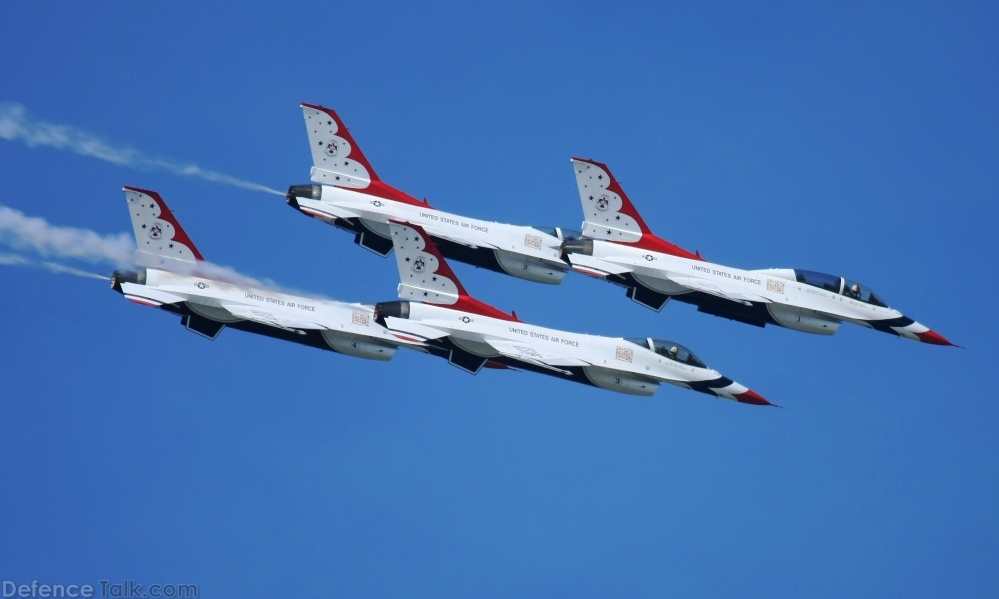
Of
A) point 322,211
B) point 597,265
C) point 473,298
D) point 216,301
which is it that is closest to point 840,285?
point 597,265

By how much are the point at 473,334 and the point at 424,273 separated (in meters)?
2.84

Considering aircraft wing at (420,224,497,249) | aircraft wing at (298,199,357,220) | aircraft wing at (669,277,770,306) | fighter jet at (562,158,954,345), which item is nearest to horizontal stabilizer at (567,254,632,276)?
fighter jet at (562,158,954,345)

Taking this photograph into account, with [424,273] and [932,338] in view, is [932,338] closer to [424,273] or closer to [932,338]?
[932,338]

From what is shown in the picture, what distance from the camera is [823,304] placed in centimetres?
8331

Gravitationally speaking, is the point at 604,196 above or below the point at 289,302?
above

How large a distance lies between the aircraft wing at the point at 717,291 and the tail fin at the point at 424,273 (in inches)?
339

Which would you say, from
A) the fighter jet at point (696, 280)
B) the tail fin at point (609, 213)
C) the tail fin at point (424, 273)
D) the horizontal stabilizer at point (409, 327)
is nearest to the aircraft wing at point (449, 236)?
the fighter jet at point (696, 280)

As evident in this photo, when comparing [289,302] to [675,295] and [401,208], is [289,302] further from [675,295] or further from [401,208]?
[675,295]

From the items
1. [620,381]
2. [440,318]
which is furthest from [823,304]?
[440,318]

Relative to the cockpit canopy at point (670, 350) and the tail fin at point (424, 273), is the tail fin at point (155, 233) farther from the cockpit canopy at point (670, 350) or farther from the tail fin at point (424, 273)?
the cockpit canopy at point (670, 350)

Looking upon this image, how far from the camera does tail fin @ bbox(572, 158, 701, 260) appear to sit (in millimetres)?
83750

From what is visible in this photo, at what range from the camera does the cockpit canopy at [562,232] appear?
278 feet

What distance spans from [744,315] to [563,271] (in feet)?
24.1

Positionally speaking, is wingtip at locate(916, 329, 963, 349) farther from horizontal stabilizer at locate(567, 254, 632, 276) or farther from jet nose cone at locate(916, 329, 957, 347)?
horizontal stabilizer at locate(567, 254, 632, 276)
